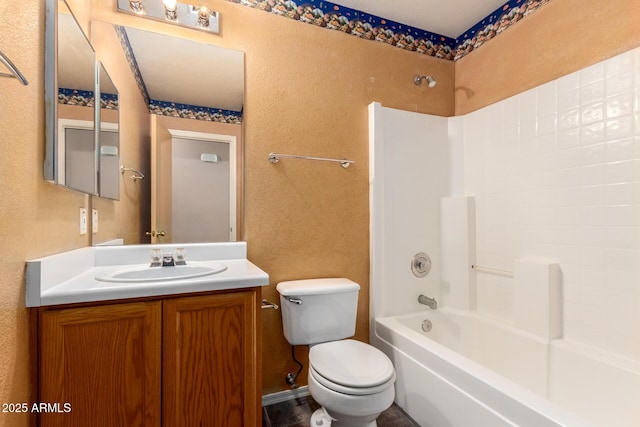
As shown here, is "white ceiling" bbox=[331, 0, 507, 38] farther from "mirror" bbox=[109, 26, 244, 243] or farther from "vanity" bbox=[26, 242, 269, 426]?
"vanity" bbox=[26, 242, 269, 426]

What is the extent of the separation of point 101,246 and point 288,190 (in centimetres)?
100

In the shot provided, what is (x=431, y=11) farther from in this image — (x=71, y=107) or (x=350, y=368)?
(x=350, y=368)

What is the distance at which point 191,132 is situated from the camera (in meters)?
1.69

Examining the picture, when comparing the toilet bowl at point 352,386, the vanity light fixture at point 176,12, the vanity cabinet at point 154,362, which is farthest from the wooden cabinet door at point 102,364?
the vanity light fixture at point 176,12

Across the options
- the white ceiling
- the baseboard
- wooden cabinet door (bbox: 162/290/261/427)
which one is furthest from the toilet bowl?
the white ceiling

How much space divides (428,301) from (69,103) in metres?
2.26

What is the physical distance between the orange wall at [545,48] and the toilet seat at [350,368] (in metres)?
1.89

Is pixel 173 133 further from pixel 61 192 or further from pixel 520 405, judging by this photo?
pixel 520 405

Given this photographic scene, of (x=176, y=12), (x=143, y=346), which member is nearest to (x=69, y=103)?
(x=176, y=12)

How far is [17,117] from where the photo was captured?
882 mm

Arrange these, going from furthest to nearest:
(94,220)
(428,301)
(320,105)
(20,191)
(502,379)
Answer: (428,301) → (320,105) → (94,220) → (502,379) → (20,191)

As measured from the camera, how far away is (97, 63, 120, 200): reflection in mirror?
1.41m

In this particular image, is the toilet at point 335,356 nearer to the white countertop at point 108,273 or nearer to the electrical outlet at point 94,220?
the white countertop at point 108,273

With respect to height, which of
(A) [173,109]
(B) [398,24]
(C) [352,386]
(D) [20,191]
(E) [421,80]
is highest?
(B) [398,24]
